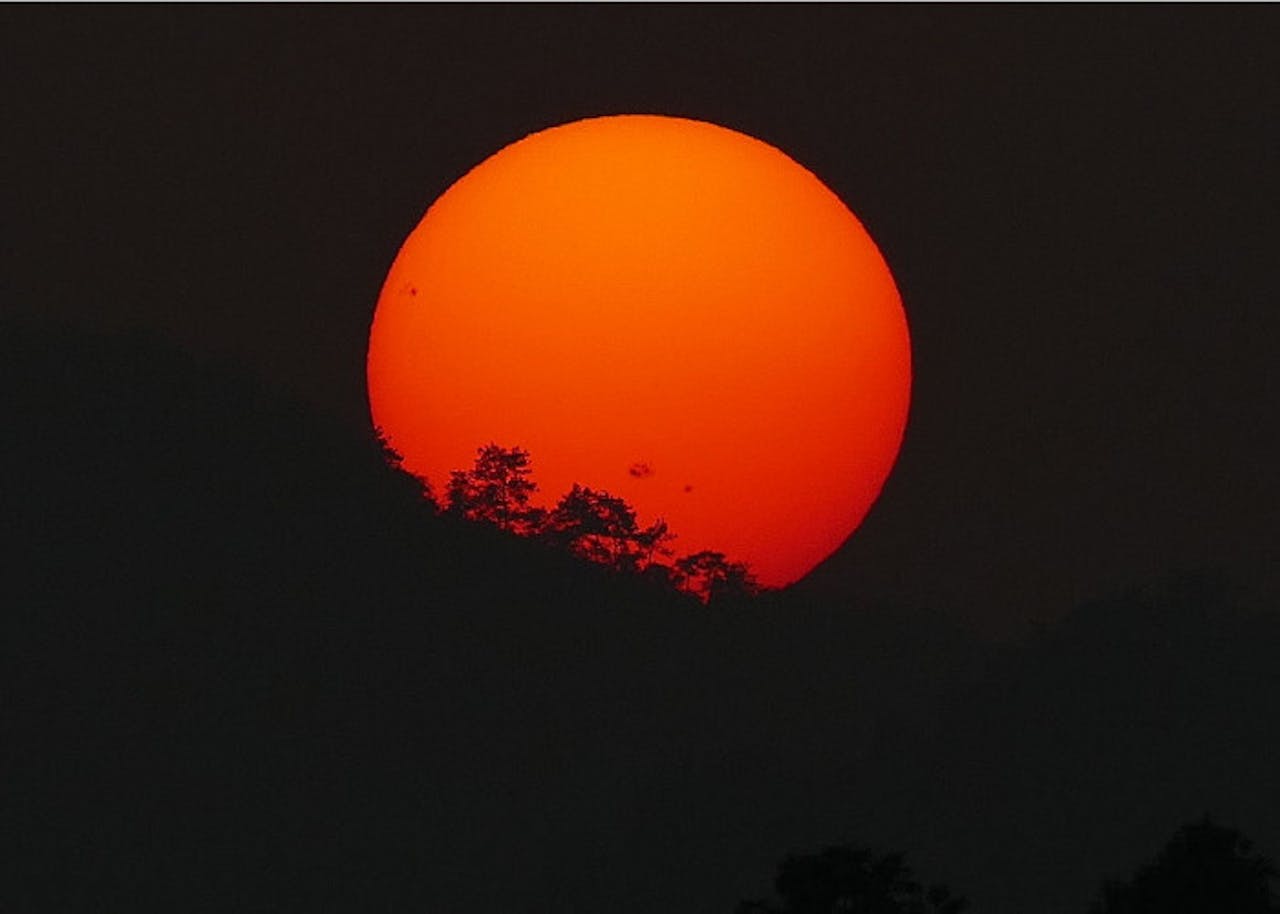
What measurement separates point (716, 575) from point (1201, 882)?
3655 cm

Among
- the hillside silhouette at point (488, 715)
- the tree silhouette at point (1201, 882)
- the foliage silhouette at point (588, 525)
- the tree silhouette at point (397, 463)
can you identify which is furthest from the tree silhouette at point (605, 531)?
the tree silhouette at point (1201, 882)

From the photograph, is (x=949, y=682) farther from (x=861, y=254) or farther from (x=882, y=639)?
(x=861, y=254)

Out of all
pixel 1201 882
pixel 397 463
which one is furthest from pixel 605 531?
pixel 1201 882

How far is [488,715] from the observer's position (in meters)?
73.7

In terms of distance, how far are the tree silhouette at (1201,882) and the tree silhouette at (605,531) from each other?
34.7 meters

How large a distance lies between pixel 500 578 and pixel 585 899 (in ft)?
53.1

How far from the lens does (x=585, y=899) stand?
65250 mm

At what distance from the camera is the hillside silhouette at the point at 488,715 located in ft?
218

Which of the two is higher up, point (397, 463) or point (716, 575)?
point (397, 463)

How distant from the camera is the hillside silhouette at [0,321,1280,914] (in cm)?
6631

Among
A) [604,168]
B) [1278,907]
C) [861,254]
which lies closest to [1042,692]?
[861,254]

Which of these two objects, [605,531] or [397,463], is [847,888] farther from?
[397,463]

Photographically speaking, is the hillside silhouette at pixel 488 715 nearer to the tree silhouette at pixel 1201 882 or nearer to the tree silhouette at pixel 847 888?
the tree silhouette at pixel 847 888

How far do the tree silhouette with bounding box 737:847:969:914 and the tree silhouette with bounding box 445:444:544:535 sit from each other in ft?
110
